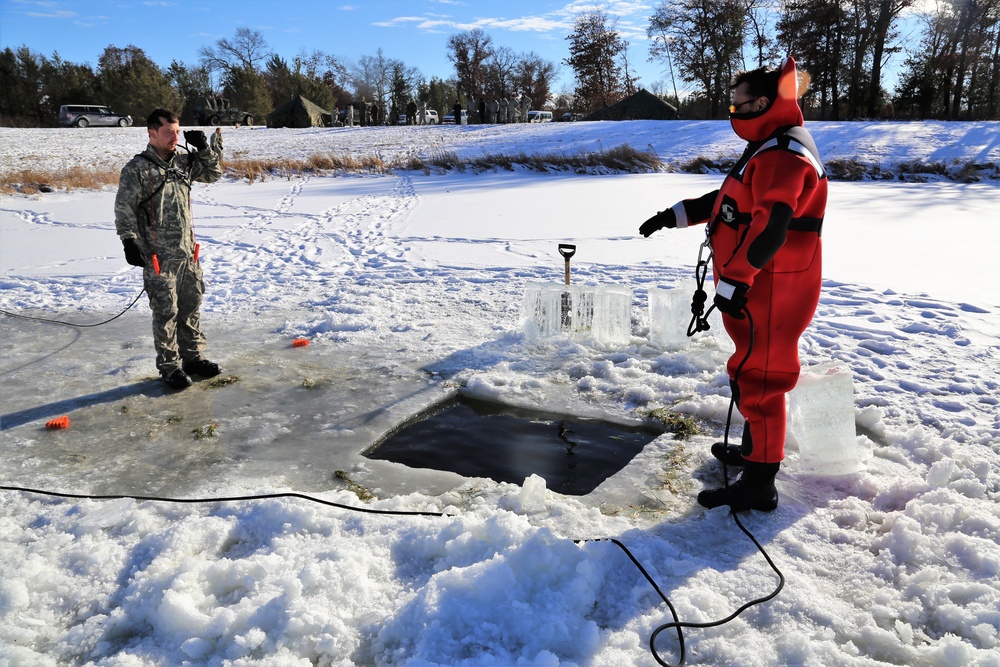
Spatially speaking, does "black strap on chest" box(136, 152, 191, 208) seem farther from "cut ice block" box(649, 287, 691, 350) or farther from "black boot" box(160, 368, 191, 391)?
"cut ice block" box(649, 287, 691, 350)

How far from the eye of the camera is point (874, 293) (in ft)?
21.6

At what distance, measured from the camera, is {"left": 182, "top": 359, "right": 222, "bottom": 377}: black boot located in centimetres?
491

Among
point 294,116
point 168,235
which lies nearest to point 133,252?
point 168,235

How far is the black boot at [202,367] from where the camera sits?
4.91 m

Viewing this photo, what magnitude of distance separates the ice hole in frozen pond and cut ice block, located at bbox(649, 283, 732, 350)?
4.51 feet

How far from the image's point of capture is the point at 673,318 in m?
5.28

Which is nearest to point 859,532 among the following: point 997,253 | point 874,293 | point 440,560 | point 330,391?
point 440,560

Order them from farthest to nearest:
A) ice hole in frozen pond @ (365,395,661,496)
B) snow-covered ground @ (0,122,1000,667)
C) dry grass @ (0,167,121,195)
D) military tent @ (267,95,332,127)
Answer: military tent @ (267,95,332,127) < dry grass @ (0,167,121,195) < ice hole in frozen pond @ (365,395,661,496) < snow-covered ground @ (0,122,1000,667)

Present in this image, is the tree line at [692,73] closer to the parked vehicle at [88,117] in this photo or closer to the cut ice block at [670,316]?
the parked vehicle at [88,117]

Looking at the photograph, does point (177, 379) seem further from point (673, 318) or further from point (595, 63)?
point (595, 63)

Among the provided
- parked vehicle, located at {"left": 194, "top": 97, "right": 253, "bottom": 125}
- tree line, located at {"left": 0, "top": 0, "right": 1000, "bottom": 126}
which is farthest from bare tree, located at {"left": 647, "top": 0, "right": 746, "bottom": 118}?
parked vehicle, located at {"left": 194, "top": 97, "right": 253, "bottom": 125}

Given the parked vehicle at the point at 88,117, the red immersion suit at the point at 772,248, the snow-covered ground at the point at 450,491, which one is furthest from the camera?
the parked vehicle at the point at 88,117

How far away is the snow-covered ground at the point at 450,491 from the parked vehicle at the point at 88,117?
36183mm

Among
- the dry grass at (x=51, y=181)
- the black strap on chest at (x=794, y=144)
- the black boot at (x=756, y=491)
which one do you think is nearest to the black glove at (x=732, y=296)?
the black strap on chest at (x=794, y=144)
